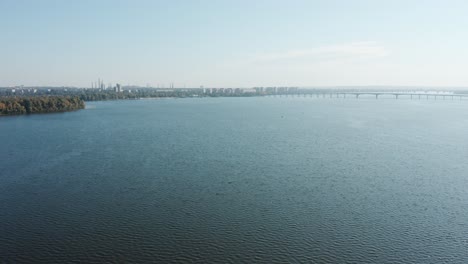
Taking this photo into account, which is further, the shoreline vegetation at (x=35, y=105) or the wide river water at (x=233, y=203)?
the shoreline vegetation at (x=35, y=105)

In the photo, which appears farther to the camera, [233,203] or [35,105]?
[35,105]

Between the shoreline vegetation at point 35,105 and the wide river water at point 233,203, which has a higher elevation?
the shoreline vegetation at point 35,105

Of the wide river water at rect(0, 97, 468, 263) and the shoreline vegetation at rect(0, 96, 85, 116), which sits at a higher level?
the shoreline vegetation at rect(0, 96, 85, 116)

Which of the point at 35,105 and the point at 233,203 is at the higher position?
the point at 35,105

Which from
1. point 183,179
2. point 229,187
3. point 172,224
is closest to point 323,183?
point 229,187

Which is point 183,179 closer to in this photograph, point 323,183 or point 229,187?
point 229,187
